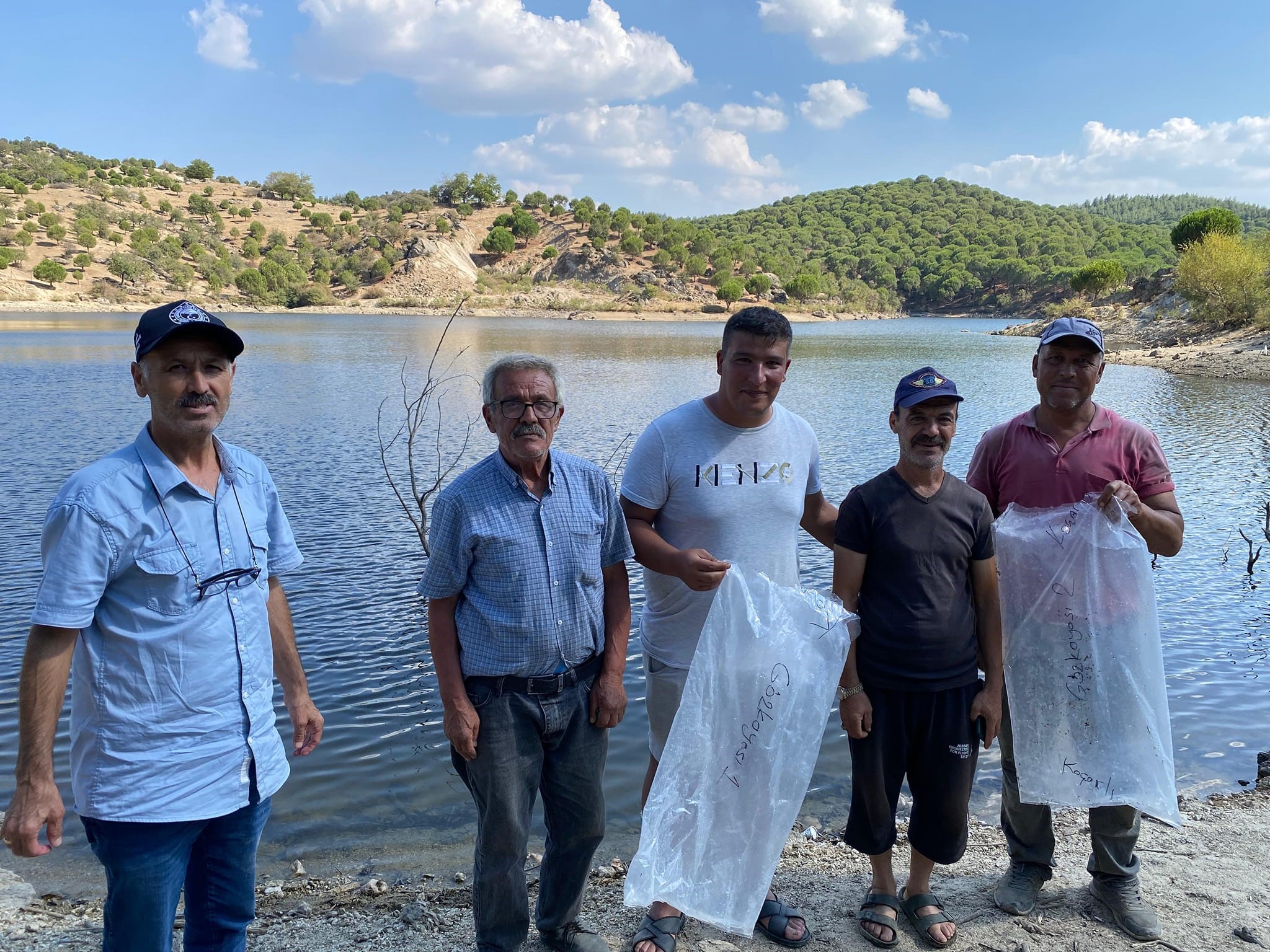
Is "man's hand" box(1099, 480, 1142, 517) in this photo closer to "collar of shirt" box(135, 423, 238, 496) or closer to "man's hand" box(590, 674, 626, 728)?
"man's hand" box(590, 674, 626, 728)

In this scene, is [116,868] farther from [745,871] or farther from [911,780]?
[911,780]

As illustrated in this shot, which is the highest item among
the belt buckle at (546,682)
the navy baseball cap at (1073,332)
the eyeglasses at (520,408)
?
the navy baseball cap at (1073,332)

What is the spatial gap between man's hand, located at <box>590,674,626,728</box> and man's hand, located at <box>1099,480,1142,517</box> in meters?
2.02

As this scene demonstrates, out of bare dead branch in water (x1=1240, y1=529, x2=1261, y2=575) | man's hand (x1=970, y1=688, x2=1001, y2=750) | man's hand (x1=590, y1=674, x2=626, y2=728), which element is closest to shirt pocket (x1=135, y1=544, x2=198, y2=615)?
man's hand (x1=590, y1=674, x2=626, y2=728)

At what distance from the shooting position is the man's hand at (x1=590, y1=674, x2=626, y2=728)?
2.97 m

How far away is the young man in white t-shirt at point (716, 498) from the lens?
3172 mm

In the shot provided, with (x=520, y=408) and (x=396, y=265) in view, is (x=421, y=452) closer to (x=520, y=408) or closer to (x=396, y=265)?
(x=520, y=408)

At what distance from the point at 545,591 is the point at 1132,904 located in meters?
2.76

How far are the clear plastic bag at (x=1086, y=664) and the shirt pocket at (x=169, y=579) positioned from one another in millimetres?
2967

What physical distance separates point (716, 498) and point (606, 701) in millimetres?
865

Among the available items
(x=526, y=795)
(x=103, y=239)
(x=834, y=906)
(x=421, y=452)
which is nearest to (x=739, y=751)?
(x=526, y=795)

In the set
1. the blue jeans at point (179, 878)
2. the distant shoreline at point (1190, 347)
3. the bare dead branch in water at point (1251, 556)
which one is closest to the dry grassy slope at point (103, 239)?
the distant shoreline at point (1190, 347)

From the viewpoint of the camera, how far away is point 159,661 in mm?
2305

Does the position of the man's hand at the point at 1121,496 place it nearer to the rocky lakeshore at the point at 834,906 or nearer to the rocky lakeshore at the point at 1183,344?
the rocky lakeshore at the point at 834,906
